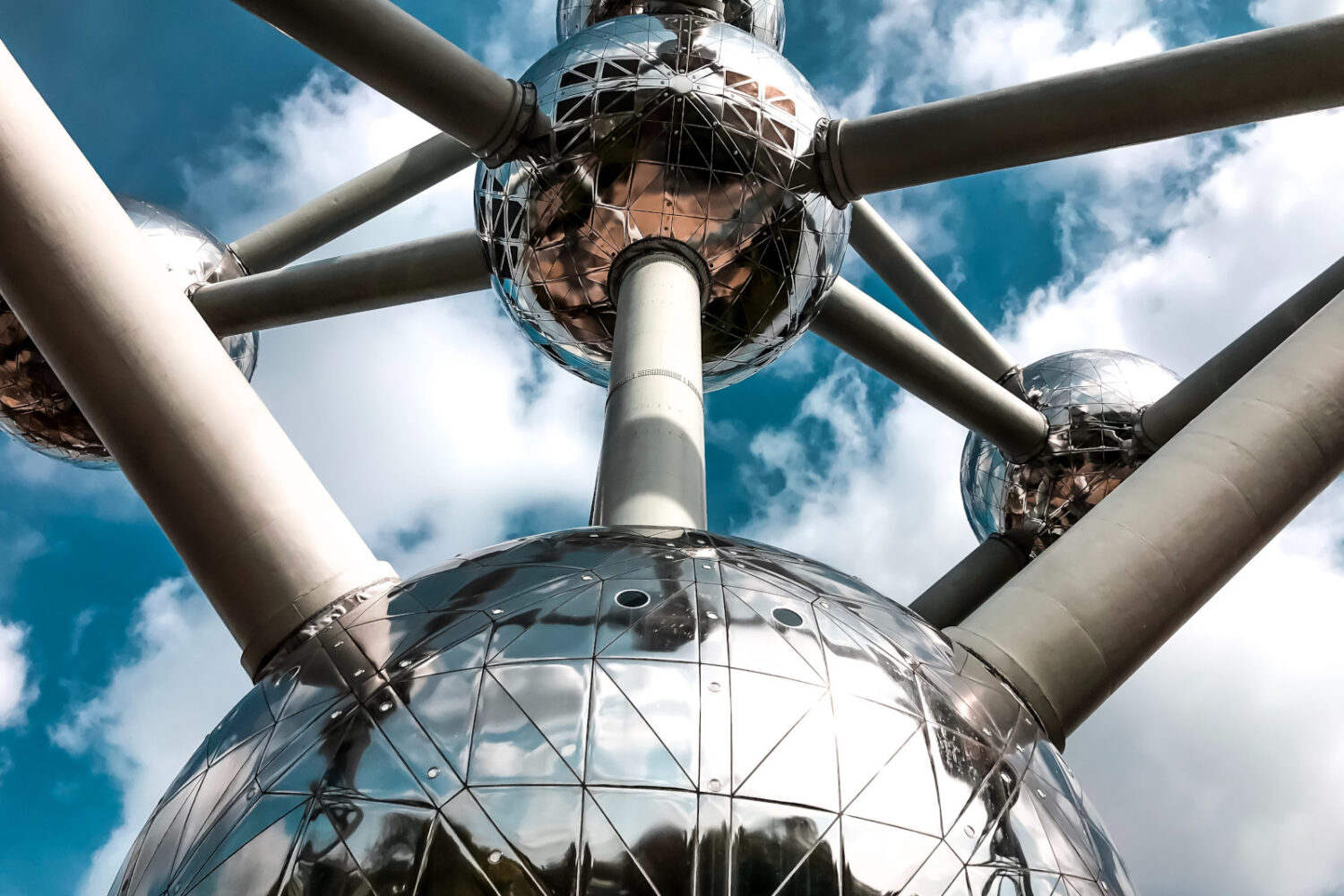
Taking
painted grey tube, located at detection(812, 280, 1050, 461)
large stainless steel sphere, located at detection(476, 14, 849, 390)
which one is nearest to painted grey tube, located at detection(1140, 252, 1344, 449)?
painted grey tube, located at detection(812, 280, 1050, 461)

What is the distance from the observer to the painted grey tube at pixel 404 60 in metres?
5.82

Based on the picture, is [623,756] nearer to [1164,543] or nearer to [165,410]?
[165,410]

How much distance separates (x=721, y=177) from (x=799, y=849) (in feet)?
15.5

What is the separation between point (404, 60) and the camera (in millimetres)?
5953

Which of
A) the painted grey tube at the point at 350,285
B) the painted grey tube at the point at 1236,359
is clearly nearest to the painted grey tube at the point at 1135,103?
the painted grey tube at the point at 1236,359

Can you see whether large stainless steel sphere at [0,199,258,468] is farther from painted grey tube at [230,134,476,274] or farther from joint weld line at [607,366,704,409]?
joint weld line at [607,366,704,409]

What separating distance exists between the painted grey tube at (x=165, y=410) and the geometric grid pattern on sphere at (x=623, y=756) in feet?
0.72

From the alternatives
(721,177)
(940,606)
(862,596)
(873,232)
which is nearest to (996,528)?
(940,606)

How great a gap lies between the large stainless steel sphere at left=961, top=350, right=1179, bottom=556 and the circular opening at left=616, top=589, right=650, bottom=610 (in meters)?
7.25

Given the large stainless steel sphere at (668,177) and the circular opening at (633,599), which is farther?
the large stainless steel sphere at (668,177)

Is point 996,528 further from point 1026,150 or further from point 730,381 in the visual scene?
point 1026,150

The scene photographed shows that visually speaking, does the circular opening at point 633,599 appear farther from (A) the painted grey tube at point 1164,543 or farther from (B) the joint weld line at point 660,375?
(B) the joint weld line at point 660,375

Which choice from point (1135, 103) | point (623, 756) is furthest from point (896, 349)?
point (623, 756)

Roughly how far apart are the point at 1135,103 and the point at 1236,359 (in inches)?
116
